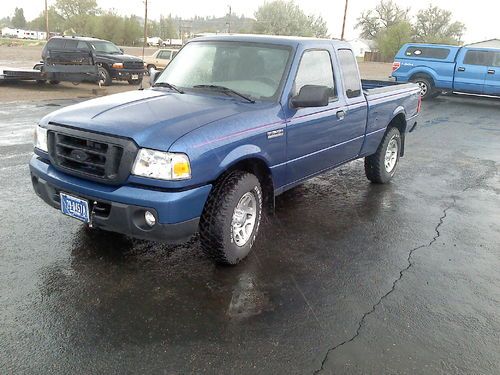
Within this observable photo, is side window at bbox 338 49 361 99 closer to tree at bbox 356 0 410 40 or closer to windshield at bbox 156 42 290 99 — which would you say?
windshield at bbox 156 42 290 99

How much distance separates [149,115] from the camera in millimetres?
3711

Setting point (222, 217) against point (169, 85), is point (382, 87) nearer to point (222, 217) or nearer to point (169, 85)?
point (169, 85)

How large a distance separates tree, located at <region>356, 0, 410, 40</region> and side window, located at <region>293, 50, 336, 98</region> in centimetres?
7747

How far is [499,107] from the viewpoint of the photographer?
1795 cm

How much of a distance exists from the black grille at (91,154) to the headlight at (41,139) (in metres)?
0.15

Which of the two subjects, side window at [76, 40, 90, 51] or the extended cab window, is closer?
the extended cab window

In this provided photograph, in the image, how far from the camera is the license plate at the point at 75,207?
3.54 meters

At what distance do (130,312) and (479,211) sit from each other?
451 cm

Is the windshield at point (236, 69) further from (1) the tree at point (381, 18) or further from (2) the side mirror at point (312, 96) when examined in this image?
(1) the tree at point (381, 18)

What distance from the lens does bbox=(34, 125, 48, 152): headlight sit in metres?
3.95

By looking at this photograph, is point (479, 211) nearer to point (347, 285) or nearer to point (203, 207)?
point (347, 285)

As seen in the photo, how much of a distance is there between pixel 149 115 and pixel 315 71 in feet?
6.39

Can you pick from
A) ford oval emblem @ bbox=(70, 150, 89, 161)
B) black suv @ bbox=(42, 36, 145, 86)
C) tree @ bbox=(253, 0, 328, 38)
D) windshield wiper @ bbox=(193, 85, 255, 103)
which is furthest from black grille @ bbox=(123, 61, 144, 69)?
tree @ bbox=(253, 0, 328, 38)

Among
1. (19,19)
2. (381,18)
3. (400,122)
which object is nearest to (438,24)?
(381,18)
